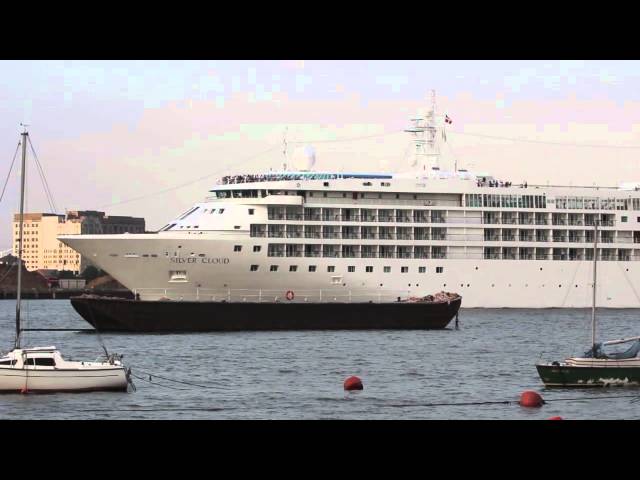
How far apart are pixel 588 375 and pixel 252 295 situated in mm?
30188

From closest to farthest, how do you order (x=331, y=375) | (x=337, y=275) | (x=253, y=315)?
(x=331, y=375) < (x=253, y=315) < (x=337, y=275)

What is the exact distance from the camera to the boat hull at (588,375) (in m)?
30.0

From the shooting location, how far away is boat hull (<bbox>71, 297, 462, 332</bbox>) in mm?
48875

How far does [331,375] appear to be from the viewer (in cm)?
3372

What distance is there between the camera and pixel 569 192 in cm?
7019

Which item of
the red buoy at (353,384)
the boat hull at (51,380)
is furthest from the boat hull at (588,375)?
the boat hull at (51,380)

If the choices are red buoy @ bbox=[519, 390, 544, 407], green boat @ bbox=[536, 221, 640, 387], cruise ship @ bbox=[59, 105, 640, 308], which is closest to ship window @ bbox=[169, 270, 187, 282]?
cruise ship @ bbox=[59, 105, 640, 308]

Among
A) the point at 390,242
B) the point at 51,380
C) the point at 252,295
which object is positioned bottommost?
the point at 51,380

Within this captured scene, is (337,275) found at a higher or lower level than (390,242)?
lower

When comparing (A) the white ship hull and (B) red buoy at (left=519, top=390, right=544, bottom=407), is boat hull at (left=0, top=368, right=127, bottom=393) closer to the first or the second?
(B) red buoy at (left=519, top=390, right=544, bottom=407)

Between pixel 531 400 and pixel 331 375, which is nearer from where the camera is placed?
pixel 531 400

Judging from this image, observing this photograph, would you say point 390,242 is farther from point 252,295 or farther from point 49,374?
point 49,374

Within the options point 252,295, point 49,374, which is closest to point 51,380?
point 49,374

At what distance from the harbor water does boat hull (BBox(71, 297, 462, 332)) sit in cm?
94
